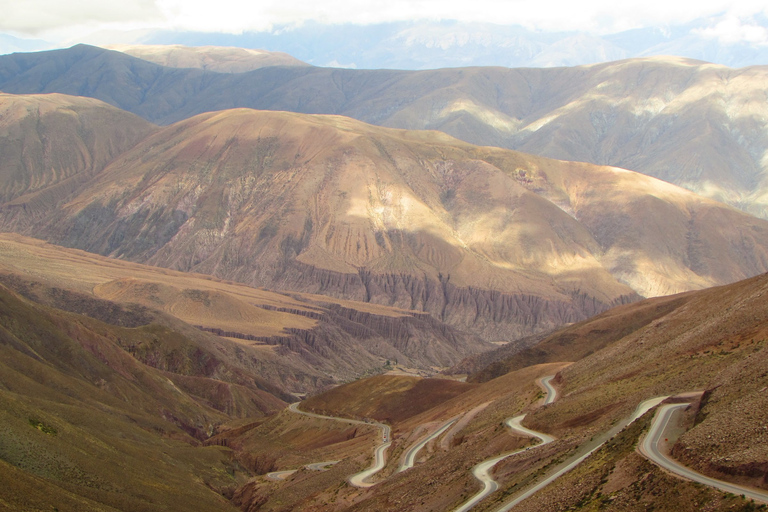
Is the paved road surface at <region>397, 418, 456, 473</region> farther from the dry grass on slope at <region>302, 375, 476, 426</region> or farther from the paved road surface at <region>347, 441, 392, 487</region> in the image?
the dry grass on slope at <region>302, 375, 476, 426</region>

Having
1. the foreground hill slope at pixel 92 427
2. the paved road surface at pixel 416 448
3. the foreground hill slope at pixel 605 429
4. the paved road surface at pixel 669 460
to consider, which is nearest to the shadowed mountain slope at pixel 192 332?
the foreground hill slope at pixel 92 427

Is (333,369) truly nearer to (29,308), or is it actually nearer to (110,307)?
(110,307)

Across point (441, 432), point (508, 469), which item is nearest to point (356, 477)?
point (441, 432)

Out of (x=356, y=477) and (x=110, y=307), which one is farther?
(x=110, y=307)

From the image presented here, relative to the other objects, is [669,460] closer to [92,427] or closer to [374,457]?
[374,457]

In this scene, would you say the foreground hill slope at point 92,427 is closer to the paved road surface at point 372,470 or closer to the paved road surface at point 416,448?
the paved road surface at point 372,470

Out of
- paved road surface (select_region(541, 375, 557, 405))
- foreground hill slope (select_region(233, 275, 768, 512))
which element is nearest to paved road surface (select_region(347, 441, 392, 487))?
foreground hill slope (select_region(233, 275, 768, 512))
